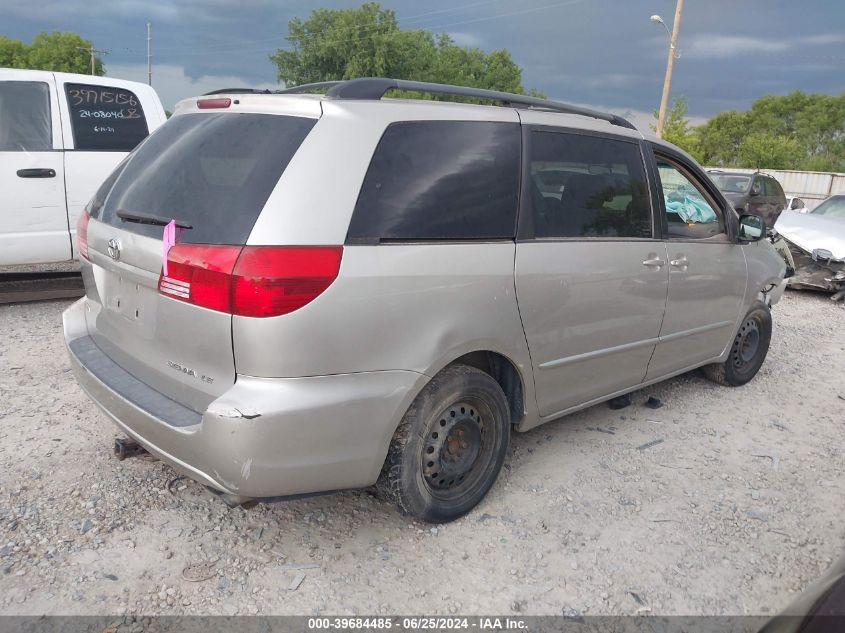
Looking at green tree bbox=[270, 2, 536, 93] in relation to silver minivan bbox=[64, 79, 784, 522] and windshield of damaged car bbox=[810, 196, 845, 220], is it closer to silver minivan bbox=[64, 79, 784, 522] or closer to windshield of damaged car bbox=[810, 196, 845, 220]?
windshield of damaged car bbox=[810, 196, 845, 220]

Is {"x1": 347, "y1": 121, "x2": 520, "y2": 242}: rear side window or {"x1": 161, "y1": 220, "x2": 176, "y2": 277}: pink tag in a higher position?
{"x1": 347, "y1": 121, "x2": 520, "y2": 242}: rear side window

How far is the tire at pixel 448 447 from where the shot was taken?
9.14ft

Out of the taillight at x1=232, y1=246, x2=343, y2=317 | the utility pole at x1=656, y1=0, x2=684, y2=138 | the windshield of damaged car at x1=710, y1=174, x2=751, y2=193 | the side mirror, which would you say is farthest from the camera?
the utility pole at x1=656, y1=0, x2=684, y2=138

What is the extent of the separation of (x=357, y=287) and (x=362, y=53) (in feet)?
212

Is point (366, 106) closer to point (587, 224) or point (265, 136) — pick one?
point (265, 136)

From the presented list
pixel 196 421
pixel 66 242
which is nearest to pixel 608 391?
pixel 196 421

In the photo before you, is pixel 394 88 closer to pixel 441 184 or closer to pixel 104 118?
pixel 441 184

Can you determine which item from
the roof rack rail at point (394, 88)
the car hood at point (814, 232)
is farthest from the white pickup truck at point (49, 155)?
the car hood at point (814, 232)

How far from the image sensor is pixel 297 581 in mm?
2650

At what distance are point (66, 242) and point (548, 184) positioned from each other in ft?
15.8

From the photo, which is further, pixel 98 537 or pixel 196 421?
pixel 98 537

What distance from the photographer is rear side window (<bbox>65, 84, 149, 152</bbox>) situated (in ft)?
20.4

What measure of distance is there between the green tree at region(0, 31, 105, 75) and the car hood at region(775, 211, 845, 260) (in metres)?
74.8

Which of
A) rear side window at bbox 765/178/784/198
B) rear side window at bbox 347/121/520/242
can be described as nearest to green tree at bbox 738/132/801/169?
rear side window at bbox 765/178/784/198
